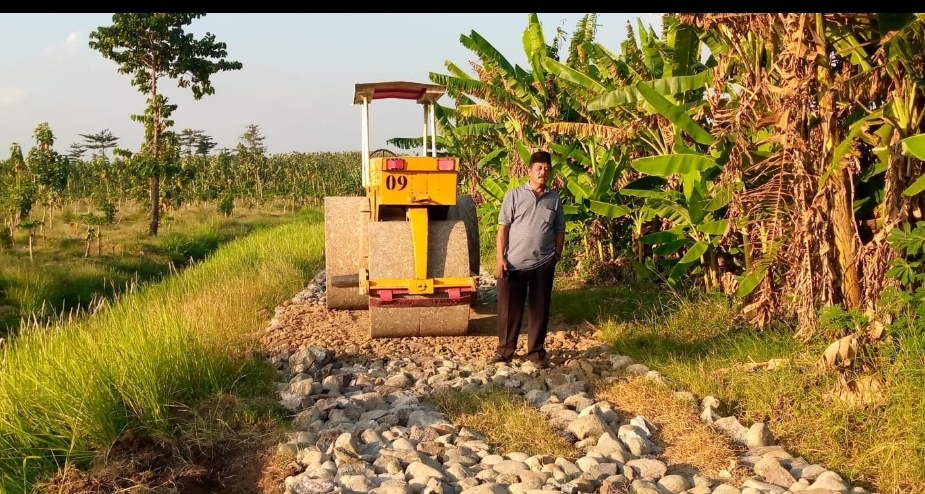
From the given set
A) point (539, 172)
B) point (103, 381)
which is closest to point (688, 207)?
point (539, 172)

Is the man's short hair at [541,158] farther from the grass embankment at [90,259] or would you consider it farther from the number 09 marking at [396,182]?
the grass embankment at [90,259]

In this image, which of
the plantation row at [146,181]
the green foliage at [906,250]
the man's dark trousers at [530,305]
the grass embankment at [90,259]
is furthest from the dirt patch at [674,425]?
the plantation row at [146,181]

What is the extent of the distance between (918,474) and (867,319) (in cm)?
132

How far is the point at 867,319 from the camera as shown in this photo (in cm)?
469

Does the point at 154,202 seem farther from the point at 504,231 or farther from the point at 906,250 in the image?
the point at 906,250

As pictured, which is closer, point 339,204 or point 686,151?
point 686,151

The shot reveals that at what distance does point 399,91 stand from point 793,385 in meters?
5.02

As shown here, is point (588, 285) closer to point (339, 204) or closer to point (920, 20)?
point (339, 204)

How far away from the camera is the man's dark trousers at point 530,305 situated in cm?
600

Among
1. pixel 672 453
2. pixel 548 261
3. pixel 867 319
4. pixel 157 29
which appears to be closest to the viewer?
pixel 672 453

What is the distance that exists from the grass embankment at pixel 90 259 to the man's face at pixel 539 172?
3.84 meters

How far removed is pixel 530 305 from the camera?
6.08 meters

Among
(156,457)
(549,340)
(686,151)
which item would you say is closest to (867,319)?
(686,151)

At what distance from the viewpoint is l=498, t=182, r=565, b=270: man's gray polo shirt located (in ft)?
19.5
